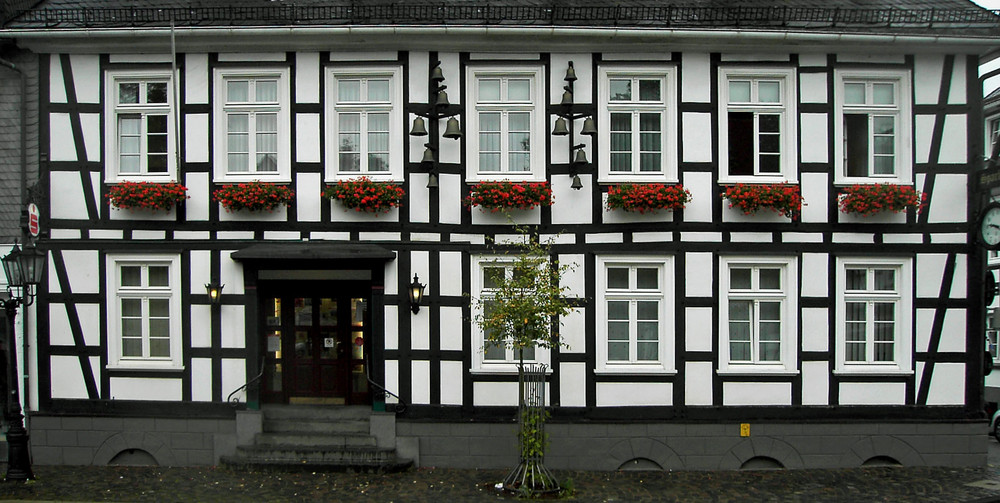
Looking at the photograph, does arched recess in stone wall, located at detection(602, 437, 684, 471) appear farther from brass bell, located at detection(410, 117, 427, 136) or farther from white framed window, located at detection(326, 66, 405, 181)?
brass bell, located at detection(410, 117, 427, 136)

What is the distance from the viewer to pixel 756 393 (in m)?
11.1

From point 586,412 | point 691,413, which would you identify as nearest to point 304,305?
point 586,412

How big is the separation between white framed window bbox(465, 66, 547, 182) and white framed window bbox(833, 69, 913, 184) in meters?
4.87

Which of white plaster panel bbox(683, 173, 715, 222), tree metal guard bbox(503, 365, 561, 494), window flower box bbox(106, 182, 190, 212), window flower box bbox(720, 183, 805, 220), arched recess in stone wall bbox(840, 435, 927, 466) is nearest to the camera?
tree metal guard bbox(503, 365, 561, 494)

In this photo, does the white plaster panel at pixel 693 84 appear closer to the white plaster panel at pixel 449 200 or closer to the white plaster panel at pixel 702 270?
the white plaster panel at pixel 702 270

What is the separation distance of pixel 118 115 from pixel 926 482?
544 inches

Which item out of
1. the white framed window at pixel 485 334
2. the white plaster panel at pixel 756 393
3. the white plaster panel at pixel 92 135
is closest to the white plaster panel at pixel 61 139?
the white plaster panel at pixel 92 135

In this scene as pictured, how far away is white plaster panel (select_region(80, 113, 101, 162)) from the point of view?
11289 millimetres

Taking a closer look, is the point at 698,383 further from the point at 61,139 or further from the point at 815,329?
the point at 61,139

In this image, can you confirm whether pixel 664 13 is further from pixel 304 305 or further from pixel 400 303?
pixel 304 305

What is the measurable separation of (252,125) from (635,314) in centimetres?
692

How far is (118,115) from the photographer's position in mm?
11469

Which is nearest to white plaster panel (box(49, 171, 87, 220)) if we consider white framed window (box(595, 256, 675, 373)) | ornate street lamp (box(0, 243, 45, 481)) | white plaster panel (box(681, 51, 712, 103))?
ornate street lamp (box(0, 243, 45, 481))

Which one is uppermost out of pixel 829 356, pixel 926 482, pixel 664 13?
pixel 664 13
